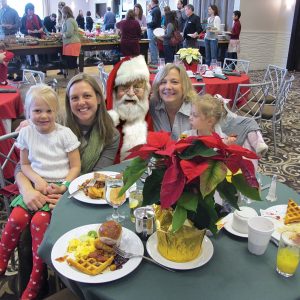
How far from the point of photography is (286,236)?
3.51 ft

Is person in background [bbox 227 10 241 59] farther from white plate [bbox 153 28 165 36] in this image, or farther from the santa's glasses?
the santa's glasses

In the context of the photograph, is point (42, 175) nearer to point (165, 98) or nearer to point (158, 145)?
point (165, 98)

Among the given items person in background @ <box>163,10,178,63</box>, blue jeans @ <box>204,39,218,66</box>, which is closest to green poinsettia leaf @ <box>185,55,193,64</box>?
person in background @ <box>163,10,178,63</box>

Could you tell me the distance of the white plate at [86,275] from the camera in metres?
0.99

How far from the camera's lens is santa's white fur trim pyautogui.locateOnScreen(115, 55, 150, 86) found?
7.18 ft

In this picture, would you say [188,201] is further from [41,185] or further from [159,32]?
[159,32]

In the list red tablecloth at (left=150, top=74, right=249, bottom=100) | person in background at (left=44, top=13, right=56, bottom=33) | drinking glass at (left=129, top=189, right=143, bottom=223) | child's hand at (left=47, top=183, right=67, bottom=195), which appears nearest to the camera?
drinking glass at (left=129, top=189, right=143, bottom=223)

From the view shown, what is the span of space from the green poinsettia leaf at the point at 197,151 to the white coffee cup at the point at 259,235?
15.6 inches

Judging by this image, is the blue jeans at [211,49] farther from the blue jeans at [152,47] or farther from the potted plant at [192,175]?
the potted plant at [192,175]

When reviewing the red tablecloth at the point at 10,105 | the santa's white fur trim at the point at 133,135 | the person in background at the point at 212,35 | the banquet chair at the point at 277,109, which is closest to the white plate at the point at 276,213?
the santa's white fur trim at the point at 133,135

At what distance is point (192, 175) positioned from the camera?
0.82 meters

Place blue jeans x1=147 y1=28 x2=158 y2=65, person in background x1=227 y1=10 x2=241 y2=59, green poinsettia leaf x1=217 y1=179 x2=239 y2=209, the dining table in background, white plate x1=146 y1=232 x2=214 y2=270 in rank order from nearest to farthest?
green poinsettia leaf x1=217 y1=179 x2=239 y2=209
white plate x1=146 y1=232 x2=214 y2=270
the dining table in background
person in background x1=227 y1=10 x2=241 y2=59
blue jeans x1=147 y1=28 x2=158 y2=65

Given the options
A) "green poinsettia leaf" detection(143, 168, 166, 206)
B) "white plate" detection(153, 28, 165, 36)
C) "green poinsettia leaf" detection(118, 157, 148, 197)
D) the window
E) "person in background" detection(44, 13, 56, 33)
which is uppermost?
the window

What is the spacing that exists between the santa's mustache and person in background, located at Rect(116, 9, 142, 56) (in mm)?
5176
